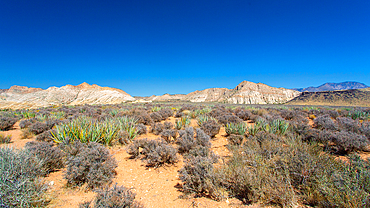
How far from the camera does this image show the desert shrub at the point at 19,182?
7.11ft

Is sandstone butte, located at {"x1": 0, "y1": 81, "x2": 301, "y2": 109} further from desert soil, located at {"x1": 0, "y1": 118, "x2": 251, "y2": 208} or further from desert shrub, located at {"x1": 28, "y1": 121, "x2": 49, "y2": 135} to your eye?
desert soil, located at {"x1": 0, "y1": 118, "x2": 251, "y2": 208}

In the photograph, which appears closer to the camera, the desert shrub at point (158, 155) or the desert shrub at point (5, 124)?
the desert shrub at point (158, 155)

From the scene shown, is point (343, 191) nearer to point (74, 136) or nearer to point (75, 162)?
point (75, 162)

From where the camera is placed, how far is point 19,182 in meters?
2.43

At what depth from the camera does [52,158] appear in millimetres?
3787

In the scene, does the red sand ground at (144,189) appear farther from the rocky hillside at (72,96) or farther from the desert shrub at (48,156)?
the rocky hillside at (72,96)

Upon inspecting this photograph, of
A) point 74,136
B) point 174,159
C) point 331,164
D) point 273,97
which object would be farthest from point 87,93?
→ point 273,97

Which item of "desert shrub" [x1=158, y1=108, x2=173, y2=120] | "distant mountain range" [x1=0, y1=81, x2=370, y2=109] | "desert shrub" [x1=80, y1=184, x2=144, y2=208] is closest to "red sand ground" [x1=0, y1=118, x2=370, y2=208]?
"desert shrub" [x1=80, y1=184, x2=144, y2=208]

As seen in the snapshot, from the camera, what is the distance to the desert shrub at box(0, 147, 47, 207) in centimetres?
217

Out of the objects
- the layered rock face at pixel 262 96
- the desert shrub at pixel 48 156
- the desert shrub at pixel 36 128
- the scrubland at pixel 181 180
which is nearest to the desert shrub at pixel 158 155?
the scrubland at pixel 181 180

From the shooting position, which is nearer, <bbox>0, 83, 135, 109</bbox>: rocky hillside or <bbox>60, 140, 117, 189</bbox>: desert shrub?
<bbox>60, 140, 117, 189</bbox>: desert shrub

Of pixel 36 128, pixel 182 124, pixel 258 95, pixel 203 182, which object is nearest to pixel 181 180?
pixel 203 182

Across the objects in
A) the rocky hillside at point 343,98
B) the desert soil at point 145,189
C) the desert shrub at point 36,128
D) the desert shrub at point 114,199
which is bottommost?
the desert soil at point 145,189

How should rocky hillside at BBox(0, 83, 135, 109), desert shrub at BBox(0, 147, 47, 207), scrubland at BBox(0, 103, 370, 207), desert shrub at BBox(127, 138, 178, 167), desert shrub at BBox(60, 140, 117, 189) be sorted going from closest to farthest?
desert shrub at BBox(0, 147, 47, 207), scrubland at BBox(0, 103, 370, 207), desert shrub at BBox(60, 140, 117, 189), desert shrub at BBox(127, 138, 178, 167), rocky hillside at BBox(0, 83, 135, 109)
